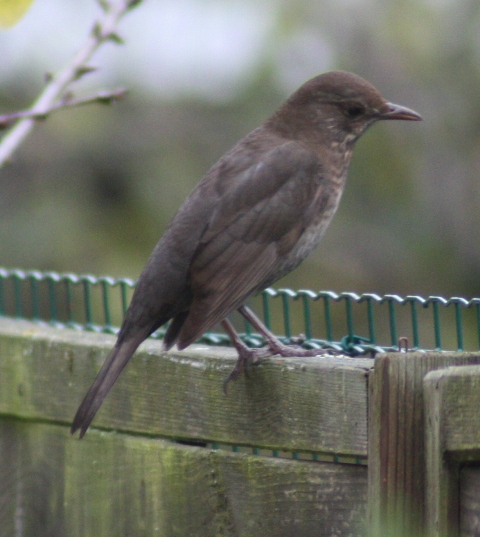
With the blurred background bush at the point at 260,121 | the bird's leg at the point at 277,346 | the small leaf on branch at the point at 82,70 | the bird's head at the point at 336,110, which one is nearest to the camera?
the small leaf on branch at the point at 82,70

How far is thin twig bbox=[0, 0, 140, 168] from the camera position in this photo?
2.44 metres

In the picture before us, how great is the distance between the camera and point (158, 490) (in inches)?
116

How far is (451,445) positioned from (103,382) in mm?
1254

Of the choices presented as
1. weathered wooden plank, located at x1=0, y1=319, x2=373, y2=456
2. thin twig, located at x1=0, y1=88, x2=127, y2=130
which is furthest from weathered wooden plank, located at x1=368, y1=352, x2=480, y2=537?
thin twig, located at x1=0, y1=88, x2=127, y2=130

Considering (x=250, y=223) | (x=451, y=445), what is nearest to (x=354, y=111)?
(x=250, y=223)

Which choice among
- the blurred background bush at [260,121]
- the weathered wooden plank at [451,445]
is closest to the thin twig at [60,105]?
the weathered wooden plank at [451,445]

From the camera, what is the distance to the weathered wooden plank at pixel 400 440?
2.10 metres

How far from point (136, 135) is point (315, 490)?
263 inches

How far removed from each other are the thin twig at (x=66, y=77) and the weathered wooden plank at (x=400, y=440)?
1.00m

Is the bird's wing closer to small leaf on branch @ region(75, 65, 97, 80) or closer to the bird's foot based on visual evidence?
the bird's foot

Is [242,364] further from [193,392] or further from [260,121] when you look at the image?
[260,121]

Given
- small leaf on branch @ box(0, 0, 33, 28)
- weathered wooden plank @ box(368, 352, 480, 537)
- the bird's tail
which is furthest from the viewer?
the bird's tail

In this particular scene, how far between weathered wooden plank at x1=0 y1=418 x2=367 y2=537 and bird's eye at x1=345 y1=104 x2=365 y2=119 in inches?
67.4

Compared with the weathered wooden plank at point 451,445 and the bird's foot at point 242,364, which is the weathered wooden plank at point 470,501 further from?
the bird's foot at point 242,364
